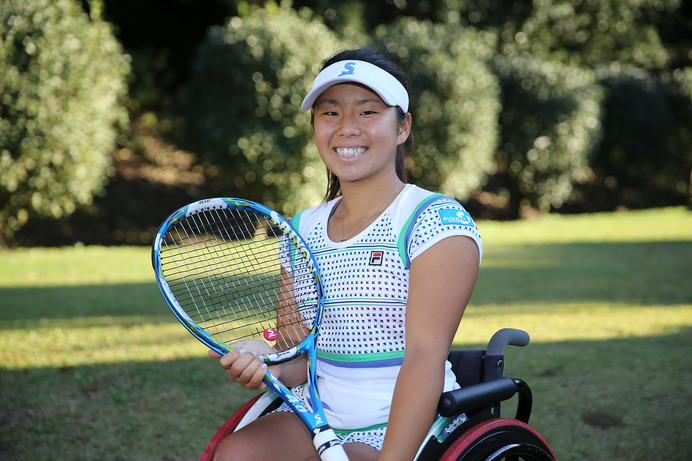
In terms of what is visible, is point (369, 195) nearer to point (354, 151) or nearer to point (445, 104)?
point (354, 151)

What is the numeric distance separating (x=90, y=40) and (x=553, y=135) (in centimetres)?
951

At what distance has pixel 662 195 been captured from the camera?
63.9ft

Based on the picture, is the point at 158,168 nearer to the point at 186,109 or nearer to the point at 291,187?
the point at 186,109

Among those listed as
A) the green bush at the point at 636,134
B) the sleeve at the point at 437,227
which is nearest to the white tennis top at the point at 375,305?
the sleeve at the point at 437,227

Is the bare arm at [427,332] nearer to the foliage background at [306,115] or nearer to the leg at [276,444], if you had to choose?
the leg at [276,444]

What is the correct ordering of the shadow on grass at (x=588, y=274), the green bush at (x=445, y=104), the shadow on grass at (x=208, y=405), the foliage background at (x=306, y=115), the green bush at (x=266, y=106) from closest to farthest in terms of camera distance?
the shadow on grass at (x=208, y=405) → the shadow on grass at (x=588, y=274) → the foliage background at (x=306, y=115) → the green bush at (x=266, y=106) → the green bush at (x=445, y=104)

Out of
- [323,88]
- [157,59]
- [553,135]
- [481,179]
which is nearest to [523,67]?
[553,135]

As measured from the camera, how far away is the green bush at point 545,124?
14.9m

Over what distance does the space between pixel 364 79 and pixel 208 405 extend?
2.93 metres

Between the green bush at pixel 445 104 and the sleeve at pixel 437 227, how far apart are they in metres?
11.2

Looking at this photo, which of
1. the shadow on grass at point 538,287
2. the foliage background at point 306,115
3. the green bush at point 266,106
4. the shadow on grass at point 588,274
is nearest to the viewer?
the shadow on grass at point 538,287

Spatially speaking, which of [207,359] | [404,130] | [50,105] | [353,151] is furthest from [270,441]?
[50,105]

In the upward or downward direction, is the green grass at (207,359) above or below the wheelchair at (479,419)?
below

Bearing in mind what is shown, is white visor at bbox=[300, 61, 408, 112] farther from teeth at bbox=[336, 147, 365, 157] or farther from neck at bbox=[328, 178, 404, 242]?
neck at bbox=[328, 178, 404, 242]
